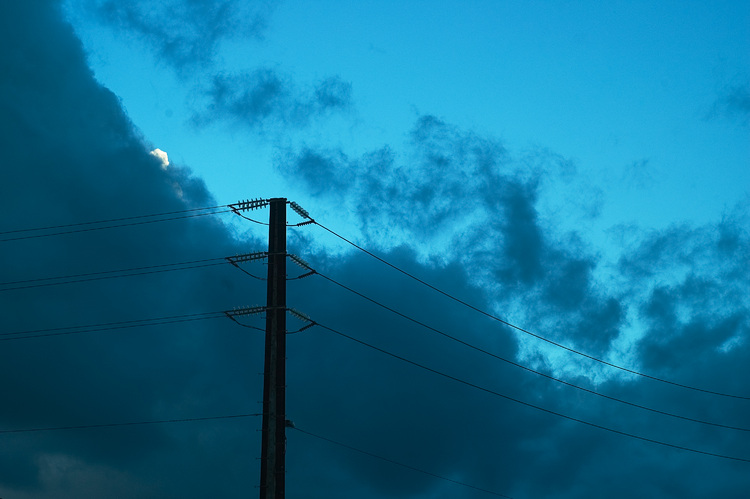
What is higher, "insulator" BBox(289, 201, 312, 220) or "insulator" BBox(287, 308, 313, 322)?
"insulator" BBox(289, 201, 312, 220)

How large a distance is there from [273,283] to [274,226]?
259 cm

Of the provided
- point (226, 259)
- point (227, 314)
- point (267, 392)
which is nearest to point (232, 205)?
point (226, 259)

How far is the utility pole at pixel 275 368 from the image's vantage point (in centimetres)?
3186

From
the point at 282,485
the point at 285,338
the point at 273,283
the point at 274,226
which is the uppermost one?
the point at 274,226

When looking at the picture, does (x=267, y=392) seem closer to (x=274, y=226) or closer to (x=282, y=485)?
(x=282, y=485)

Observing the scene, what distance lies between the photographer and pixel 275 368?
108 ft

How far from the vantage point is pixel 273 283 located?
34000mm

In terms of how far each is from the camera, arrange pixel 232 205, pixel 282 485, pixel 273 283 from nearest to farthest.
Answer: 1. pixel 282 485
2. pixel 273 283
3. pixel 232 205

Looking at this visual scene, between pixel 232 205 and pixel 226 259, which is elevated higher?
pixel 232 205

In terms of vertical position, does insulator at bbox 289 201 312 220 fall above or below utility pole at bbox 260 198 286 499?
above

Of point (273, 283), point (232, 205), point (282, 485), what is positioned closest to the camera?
point (282, 485)

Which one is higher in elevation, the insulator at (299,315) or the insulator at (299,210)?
the insulator at (299,210)

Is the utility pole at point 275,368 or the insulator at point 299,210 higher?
the insulator at point 299,210

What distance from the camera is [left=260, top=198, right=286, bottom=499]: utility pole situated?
105 feet
